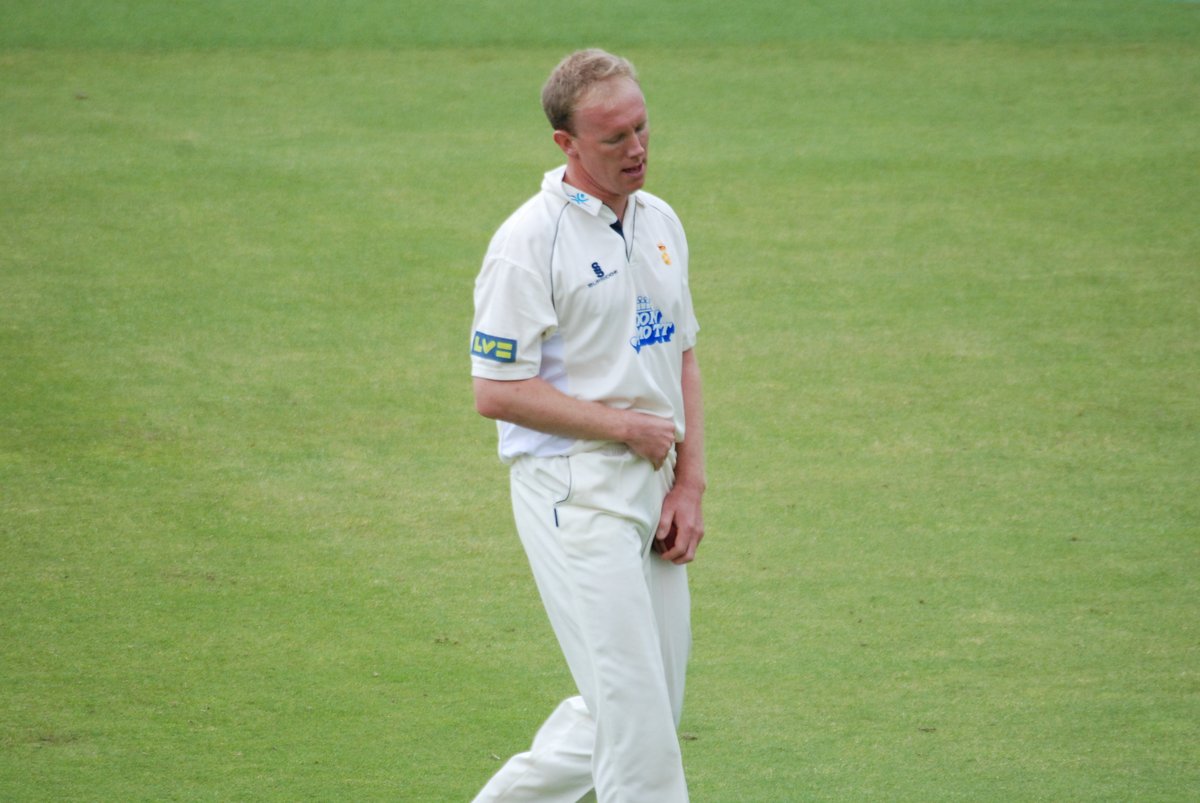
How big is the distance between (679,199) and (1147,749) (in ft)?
17.1

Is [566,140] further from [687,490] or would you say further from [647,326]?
[687,490]

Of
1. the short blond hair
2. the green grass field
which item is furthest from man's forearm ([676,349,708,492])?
the green grass field

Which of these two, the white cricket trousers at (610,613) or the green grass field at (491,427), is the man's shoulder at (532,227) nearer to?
the white cricket trousers at (610,613)

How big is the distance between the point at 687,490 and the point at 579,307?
551mm

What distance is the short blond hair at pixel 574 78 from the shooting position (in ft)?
10.6

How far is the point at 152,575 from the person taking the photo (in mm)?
5230

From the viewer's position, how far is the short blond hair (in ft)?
10.6

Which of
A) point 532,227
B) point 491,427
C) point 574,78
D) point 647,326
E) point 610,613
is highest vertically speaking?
point 574,78

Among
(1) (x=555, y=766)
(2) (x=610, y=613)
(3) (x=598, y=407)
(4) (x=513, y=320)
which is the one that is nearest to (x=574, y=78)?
(4) (x=513, y=320)

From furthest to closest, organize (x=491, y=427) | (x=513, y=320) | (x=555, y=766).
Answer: (x=491, y=427), (x=555, y=766), (x=513, y=320)

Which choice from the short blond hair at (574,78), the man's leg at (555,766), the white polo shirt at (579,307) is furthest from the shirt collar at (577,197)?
the man's leg at (555,766)

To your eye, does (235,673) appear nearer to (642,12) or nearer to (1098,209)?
(1098,209)

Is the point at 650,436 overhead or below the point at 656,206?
below

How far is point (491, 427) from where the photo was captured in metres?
6.52
